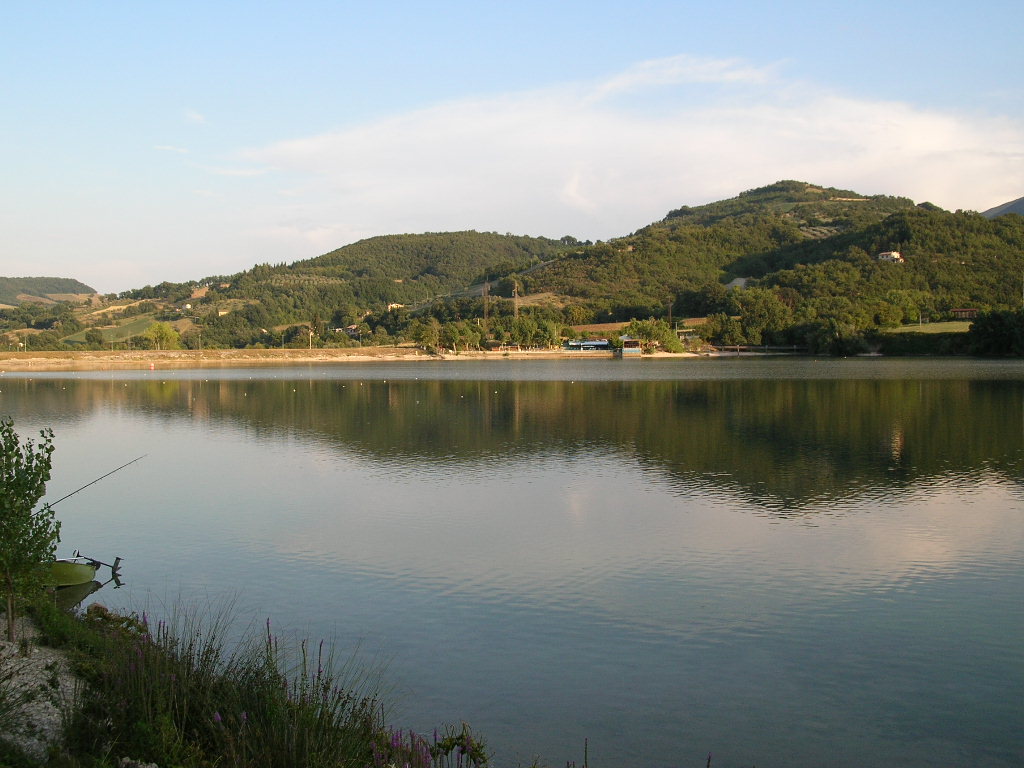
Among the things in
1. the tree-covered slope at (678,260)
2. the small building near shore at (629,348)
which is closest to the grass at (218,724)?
the small building near shore at (629,348)

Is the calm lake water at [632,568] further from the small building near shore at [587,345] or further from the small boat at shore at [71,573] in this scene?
the small building near shore at [587,345]

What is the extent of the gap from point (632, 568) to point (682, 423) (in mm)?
18000

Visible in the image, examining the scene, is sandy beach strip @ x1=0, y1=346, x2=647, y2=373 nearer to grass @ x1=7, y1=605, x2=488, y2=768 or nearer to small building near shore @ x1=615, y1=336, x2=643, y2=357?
small building near shore @ x1=615, y1=336, x2=643, y2=357

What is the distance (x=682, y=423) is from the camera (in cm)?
2945

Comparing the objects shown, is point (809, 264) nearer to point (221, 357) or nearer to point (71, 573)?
point (221, 357)

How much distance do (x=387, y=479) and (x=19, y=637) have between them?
461 inches

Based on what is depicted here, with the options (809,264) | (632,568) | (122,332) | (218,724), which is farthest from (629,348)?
(218,724)

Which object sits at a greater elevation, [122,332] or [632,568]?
[122,332]

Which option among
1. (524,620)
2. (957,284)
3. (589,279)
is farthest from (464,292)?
(524,620)

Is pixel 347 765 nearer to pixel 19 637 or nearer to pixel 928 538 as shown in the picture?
pixel 19 637

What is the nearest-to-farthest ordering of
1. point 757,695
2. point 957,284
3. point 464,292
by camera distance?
point 757,695 < point 957,284 < point 464,292

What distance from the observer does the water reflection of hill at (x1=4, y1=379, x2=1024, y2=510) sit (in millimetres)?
19766

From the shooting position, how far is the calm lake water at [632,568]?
7.37 meters

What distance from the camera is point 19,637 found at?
26.1 feet
